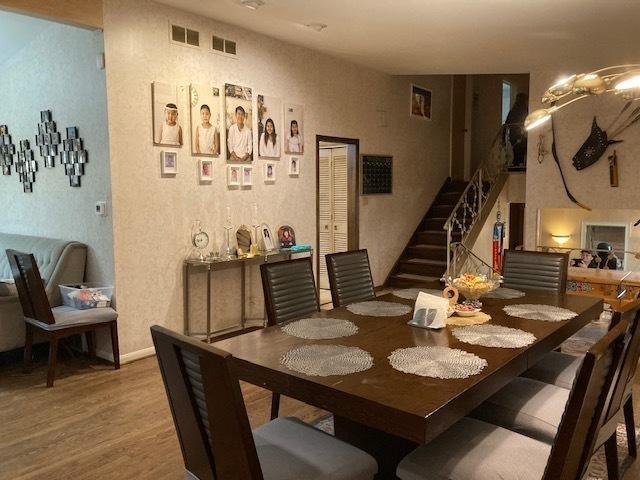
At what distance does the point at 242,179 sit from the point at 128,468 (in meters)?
2.88

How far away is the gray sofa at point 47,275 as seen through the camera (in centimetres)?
411

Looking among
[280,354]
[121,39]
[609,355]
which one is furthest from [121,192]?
[609,355]

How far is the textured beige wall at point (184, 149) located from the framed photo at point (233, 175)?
0.07 meters

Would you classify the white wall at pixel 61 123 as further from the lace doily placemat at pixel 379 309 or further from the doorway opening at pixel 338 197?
the doorway opening at pixel 338 197

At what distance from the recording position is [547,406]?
7.48 ft

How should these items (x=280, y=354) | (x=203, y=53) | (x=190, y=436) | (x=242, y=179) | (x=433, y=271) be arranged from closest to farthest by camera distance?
(x=190, y=436) → (x=280, y=354) → (x=203, y=53) → (x=242, y=179) → (x=433, y=271)

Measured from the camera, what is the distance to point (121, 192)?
13.4ft

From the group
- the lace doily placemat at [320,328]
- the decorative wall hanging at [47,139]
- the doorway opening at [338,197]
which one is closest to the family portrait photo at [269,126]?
the doorway opening at [338,197]

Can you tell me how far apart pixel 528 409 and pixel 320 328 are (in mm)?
972

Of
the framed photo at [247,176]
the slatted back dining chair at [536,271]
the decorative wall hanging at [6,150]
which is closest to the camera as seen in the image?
the slatted back dining chair at [536,271]

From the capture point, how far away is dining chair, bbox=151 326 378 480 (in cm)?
146

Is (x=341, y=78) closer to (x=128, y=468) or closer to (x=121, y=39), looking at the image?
(x=121, y=39)

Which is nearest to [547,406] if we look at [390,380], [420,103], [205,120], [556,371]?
[556,371]

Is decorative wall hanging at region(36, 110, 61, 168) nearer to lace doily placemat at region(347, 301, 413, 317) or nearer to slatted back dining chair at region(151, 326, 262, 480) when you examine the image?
lace doily placemat at region(347, 301, 413, 317)
